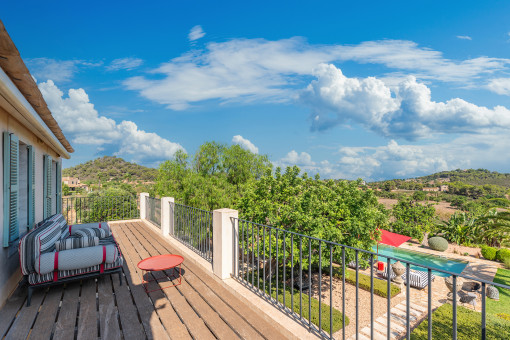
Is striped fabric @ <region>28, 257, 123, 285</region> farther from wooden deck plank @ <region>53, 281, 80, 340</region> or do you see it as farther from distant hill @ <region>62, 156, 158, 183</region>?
distant hill @ <region>62, 156, 158, 183</region>

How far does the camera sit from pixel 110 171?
5653cm

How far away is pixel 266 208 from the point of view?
9.13 m

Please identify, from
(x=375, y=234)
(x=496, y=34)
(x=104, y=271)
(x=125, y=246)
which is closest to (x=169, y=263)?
(x=104, y=271)

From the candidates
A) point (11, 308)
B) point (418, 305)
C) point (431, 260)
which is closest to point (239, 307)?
point (11, 308)

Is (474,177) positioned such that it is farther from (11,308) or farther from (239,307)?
(11,308)

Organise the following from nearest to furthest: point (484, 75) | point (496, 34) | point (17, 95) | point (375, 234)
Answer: point (17, 95) → point (375, 234) → point (484, 75) → point (496, 34)

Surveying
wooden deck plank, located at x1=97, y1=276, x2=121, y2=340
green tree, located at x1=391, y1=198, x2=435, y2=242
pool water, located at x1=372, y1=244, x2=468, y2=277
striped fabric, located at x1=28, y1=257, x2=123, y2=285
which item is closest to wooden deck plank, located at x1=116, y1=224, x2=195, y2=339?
wooden deck plank, located at x1=97, y1=276, x2=121, y2=340

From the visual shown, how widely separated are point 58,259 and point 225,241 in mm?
2142

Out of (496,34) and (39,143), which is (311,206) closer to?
(39,143)

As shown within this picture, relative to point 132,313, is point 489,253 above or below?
below

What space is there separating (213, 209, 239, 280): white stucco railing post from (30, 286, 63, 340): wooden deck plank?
1993 millimetres

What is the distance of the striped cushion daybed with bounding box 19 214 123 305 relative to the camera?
3326mm

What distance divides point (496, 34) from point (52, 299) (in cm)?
5343

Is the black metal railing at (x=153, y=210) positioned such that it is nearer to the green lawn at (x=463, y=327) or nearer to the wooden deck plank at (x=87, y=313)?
the wooden deck plank at (x=87, y=313)
